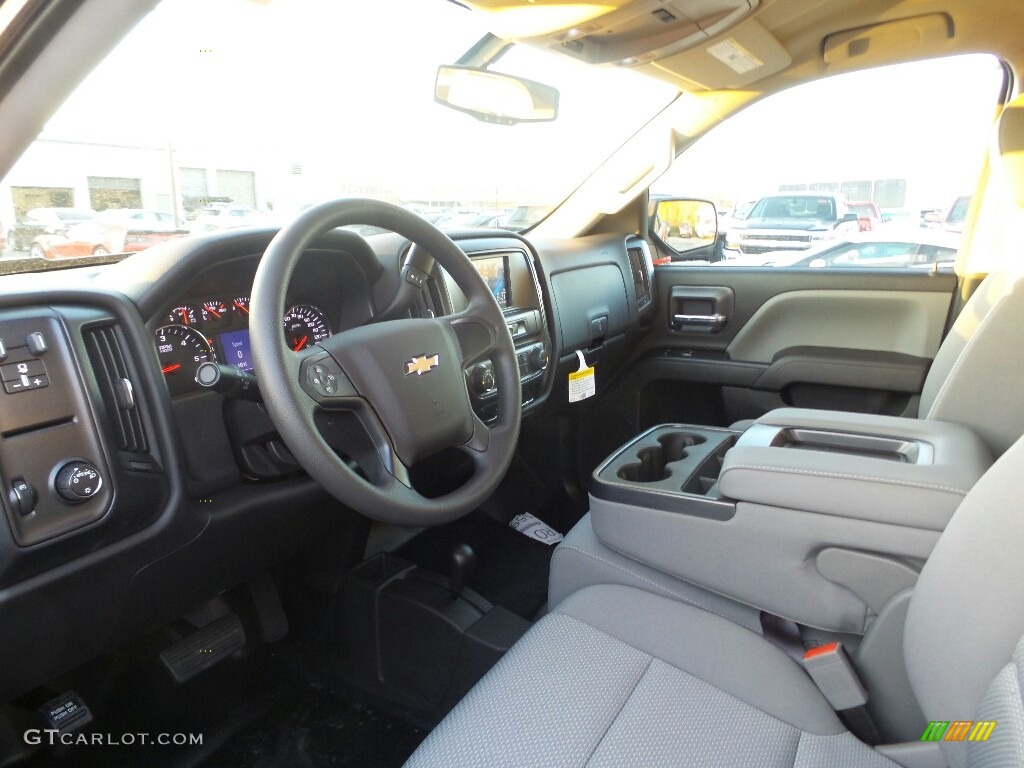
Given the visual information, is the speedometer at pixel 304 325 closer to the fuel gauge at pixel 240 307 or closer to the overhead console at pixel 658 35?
the fuel gauge at pixel 240 307

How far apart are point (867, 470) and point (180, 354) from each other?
3.98 feet

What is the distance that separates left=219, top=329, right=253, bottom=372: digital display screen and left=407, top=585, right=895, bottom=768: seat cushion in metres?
0.76

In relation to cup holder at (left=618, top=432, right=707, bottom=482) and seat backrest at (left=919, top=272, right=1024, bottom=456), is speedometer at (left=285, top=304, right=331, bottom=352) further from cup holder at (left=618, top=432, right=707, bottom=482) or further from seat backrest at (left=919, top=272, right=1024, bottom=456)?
seat backrest at (left=919, top=272, right=1024, bottom=456)

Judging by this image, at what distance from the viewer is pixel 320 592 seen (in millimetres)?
2062

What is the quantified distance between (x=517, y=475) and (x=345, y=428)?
144 centimetres

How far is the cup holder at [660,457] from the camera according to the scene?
1.71 meters

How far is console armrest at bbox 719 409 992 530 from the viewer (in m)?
1.24

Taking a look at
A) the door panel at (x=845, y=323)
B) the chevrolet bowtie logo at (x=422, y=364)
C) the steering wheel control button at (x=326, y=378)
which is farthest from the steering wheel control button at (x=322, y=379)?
the door panel at (x=845, y=323)

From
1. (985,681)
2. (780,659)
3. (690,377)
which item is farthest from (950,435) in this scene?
(690,377)

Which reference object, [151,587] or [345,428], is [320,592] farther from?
[345,428]

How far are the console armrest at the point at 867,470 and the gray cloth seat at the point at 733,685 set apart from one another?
204 mm

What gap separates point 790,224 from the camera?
114 inches

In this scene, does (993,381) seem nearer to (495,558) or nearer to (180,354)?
(495,558)

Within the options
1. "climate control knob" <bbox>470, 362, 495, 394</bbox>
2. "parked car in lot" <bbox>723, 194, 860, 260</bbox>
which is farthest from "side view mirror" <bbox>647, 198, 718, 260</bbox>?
"climate control knob" <bbox>470, 362, 495, 394</bbox>
